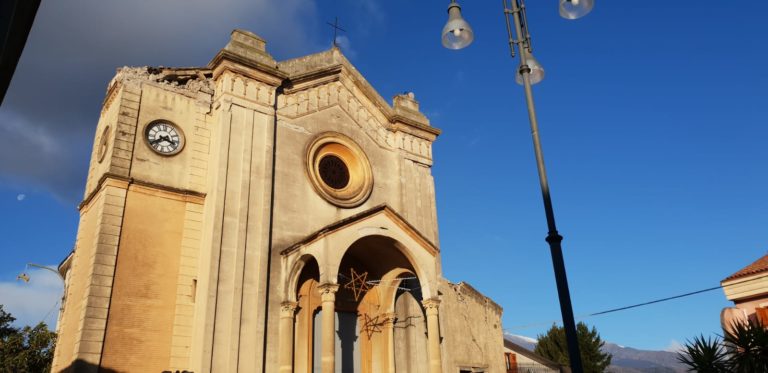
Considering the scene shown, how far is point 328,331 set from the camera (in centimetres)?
1620

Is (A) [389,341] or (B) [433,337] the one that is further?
(A) [389,341]

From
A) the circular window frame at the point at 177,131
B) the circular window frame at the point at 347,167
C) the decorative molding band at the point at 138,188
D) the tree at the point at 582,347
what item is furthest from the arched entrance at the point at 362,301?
the tree at the point at 582,347

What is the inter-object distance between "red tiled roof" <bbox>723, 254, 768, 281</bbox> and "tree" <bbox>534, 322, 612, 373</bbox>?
976 inches

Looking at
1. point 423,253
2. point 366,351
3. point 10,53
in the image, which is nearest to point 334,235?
point 423,253

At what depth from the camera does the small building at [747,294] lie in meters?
21.4

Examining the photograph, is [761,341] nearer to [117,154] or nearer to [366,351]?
[366,351]

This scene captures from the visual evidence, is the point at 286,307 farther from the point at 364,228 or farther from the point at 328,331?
the point at 364,228

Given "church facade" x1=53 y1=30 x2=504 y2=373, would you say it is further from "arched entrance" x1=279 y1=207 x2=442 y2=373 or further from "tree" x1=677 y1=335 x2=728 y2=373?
"tree" x1=677 y1=335 x2=728 y2=373

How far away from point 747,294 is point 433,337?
12.3 m

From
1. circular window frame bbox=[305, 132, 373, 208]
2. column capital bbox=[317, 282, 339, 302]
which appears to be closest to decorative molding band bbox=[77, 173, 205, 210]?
circular window frame bbox=[305, 132, 373, 208]

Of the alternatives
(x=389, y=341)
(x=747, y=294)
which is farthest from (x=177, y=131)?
(x=747, y=294)

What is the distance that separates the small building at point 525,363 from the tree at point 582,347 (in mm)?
13694

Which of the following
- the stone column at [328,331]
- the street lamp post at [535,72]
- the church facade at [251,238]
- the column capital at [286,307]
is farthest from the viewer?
the column capital at [286,307]

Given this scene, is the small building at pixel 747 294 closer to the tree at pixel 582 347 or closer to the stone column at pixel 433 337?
the stone column at pixel 433 337
